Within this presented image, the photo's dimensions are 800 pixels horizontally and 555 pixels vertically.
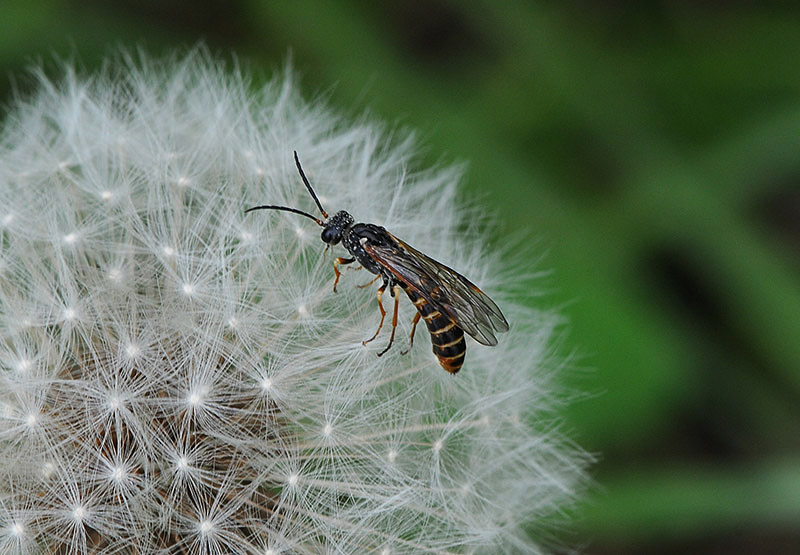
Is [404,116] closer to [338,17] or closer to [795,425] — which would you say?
[338,17]

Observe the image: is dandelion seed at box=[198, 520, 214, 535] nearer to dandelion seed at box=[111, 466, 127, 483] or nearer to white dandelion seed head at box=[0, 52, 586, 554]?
white dandelion seed head at box=[0, 52, 586, 554]

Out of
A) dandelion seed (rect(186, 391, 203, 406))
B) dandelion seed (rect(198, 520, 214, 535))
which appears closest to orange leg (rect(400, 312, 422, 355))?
dandelion seed (rect(186, 391, 203, 406))

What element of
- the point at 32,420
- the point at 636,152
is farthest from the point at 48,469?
the point at 636,152

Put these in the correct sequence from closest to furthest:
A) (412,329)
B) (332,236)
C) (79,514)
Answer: (79,514), (332,236), (412,329)

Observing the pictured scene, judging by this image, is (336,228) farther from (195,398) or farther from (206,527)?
(206,527)

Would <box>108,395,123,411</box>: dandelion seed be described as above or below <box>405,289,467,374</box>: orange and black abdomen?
below

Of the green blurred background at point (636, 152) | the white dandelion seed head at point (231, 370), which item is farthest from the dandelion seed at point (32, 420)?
the green blurred background at point (636, 152)
